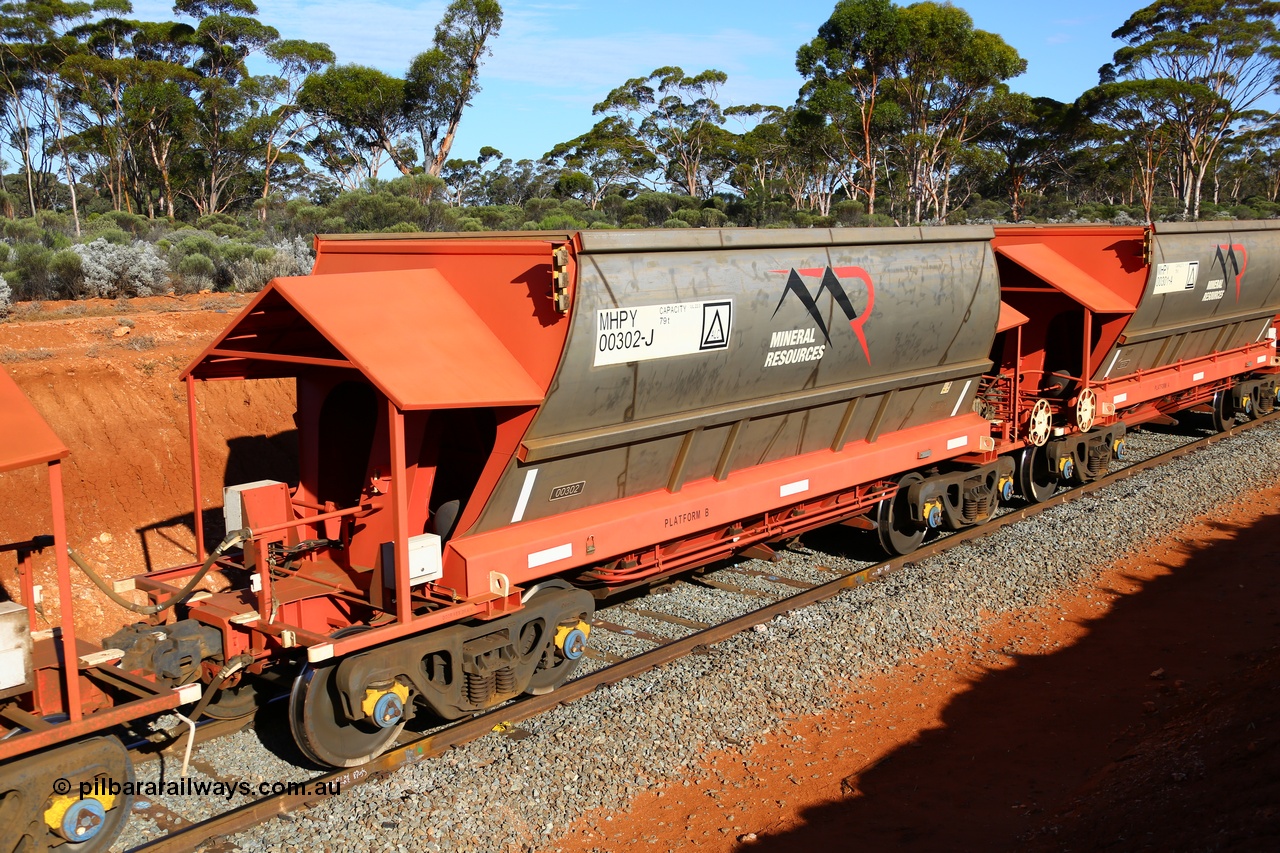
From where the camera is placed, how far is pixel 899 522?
437 inches

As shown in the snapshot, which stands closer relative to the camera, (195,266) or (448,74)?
(195,266)

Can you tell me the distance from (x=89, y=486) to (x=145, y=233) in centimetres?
1597

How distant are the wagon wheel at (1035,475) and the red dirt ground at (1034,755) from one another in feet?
11.2

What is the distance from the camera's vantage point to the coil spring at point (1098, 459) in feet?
44.6

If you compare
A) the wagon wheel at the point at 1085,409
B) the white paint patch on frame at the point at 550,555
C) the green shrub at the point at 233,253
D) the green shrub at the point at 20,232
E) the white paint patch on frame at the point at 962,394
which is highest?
the green shrub at the point at 20,232

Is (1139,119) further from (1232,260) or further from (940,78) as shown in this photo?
(1232,260)

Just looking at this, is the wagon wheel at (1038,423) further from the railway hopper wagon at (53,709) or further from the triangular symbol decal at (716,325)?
the railway hopper wagon at (53,709)

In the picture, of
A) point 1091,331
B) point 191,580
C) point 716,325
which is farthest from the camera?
point 1091,331

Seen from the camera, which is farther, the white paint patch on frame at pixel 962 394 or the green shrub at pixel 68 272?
the green shrub at pixel 68 272

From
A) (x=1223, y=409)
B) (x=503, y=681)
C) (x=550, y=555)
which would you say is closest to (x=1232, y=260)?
(x=1223, y=409)

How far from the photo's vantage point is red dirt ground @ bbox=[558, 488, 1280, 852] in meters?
5.36

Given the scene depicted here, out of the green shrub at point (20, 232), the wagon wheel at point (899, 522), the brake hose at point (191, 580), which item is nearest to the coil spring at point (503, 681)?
the brake hose at point (191, 580)

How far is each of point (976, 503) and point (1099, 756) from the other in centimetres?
537

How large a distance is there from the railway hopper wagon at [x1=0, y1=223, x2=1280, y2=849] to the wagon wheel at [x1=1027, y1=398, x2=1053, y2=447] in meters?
1.86
